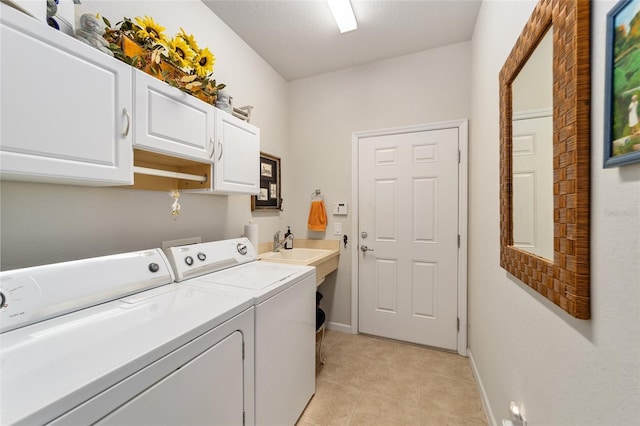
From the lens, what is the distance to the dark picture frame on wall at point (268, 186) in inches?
98.6

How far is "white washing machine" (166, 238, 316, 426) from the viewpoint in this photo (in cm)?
123

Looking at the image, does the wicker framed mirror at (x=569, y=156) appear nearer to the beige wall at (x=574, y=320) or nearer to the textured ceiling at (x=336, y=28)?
the beige wall at (x=574, y=320)

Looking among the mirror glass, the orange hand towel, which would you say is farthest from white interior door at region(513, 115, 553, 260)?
the orange hand towel

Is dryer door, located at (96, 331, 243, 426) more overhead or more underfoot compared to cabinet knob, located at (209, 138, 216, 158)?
more underfoot

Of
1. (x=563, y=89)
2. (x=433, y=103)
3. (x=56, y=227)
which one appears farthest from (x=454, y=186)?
(x=56, y=227)

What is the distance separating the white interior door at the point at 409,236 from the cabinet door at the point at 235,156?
123 centimetres

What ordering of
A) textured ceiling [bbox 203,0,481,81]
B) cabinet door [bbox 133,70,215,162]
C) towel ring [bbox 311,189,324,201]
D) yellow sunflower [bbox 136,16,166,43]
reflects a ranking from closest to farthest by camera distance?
1. cabinet door [bbox 133,70,215,162]
2. yellow sunflower [bbox 136,16,166,43]
3. textured ceiling [bbox 203,0,481,81]
4. towel ring [bbox 311,189,324,201]

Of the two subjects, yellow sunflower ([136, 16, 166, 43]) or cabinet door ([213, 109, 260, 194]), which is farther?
cabinet door ([213, 109, 260, 194])

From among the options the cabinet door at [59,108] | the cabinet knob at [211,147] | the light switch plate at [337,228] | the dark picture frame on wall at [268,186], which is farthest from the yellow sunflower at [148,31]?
the light switch plate at [337,228]

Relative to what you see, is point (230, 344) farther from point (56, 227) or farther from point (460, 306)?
point (460, 306)

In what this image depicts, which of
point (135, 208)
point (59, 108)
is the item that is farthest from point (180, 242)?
point (59, 108)

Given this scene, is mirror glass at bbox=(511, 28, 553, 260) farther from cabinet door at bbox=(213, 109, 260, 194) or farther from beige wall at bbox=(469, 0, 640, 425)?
cabinet door at bbox=(213, 109, 260, 194)

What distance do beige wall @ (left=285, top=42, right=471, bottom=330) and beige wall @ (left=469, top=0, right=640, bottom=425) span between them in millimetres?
694

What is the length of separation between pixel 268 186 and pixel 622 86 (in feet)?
7.93
